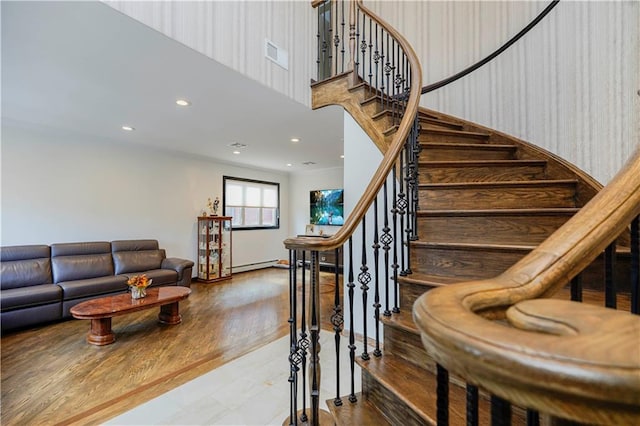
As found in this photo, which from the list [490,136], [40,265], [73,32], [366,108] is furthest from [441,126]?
[40,265]

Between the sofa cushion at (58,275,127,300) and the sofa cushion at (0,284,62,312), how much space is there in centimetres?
9

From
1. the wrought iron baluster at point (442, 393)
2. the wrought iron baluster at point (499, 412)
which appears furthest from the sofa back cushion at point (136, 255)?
the wrought iron baluster at point (499, 412)

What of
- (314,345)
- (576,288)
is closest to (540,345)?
(576,288)

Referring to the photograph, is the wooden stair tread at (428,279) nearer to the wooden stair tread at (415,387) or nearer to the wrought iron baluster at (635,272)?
the wooden stair tread at (415,387)

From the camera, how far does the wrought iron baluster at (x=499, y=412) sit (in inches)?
16.4

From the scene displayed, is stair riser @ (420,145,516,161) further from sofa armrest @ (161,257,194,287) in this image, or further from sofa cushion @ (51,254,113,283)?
sofa cushion @ (51,254,113,283)

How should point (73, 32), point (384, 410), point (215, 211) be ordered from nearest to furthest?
point (384, 410) < point (73, 32) < point (215, 211)

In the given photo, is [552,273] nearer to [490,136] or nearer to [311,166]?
[490,136]

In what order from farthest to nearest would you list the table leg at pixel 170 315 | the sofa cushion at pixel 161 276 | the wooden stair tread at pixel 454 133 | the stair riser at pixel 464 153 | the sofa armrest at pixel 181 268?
the sofa armrest at pixel 181 268 < the sofa cushion at pixel 161 276 < the table leg at pixel 170 315 < the wooden stair tread at pixel 454 133 < the stair riser at pixel 464 153

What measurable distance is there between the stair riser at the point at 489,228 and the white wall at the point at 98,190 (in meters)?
5.06

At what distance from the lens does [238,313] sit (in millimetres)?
4008

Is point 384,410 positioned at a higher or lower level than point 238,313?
higher

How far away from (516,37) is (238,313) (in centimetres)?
430

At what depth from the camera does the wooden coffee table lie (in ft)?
9.86
